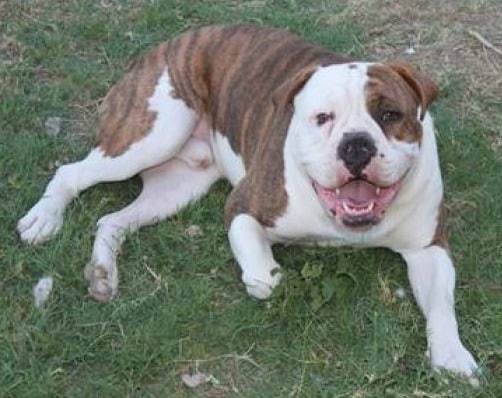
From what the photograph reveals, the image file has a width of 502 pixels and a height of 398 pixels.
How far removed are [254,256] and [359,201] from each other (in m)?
0.49

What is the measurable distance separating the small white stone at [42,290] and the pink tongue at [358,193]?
1.17 m

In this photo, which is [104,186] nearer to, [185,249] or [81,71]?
[185,249]

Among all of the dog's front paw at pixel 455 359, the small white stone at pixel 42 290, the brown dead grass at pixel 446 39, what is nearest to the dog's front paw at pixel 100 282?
the small white stone at pixel 42 290

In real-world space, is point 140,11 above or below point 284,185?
below

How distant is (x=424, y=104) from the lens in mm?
4316

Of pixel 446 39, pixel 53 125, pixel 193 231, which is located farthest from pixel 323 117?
pixel 446 39

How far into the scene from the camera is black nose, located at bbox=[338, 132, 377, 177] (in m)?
4.09

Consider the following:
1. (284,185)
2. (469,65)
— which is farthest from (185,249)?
(469,65)

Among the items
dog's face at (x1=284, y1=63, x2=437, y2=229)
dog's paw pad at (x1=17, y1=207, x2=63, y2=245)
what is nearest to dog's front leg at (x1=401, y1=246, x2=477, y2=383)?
dog's face at (x1=284, y1=63, x2=437, y2=229)

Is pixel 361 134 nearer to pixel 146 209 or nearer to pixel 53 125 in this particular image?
pixel 146 209

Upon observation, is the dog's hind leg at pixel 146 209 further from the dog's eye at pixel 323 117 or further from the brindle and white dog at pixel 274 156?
the dog's eye at pixel 323 117

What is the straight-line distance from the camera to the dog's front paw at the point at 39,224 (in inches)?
189

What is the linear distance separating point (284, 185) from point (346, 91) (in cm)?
51

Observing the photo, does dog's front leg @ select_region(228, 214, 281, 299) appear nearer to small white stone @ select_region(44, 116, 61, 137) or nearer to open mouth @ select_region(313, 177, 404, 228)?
open mouth @ select_region(313, 177, 404, 228)
